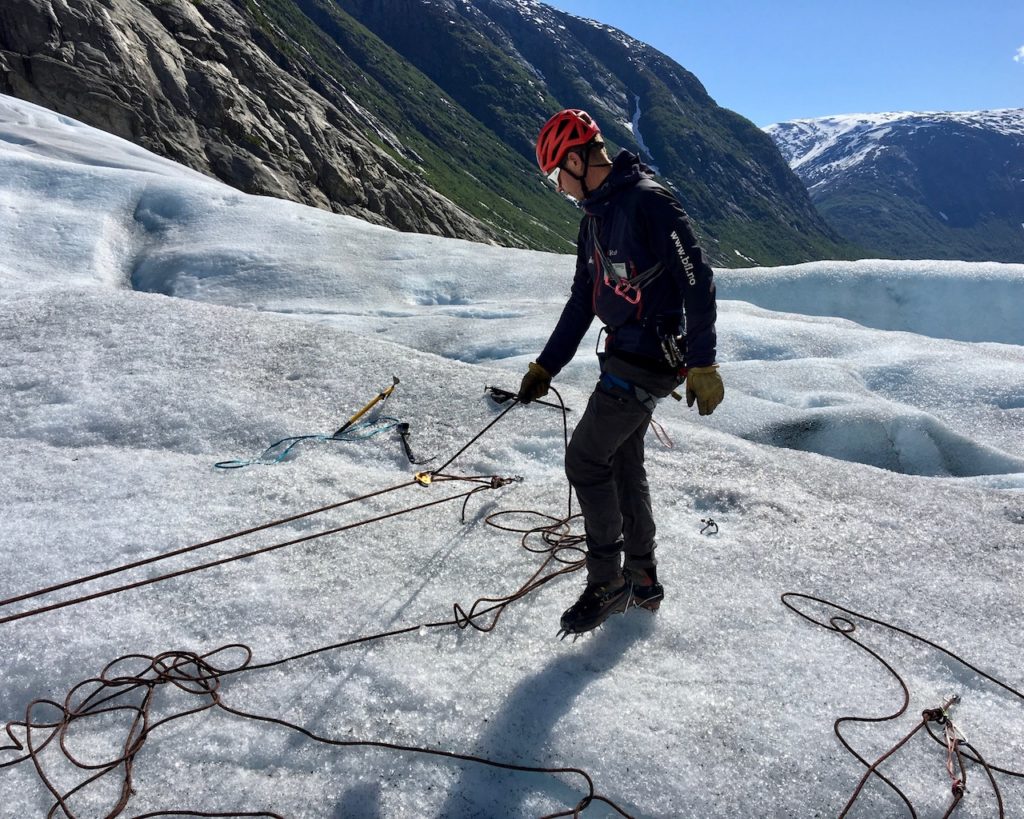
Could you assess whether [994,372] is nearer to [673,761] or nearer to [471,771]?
[673,761]

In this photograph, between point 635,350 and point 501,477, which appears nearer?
point 635,350

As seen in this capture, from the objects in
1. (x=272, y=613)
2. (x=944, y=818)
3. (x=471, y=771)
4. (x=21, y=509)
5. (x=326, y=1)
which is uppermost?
(x=326, y=1)

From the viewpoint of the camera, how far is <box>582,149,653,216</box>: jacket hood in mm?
3166

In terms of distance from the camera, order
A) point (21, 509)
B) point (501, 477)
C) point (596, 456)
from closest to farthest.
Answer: point (596, 456) < point (21, 509) < point (501, 477)

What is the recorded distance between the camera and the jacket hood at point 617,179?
3166 mm

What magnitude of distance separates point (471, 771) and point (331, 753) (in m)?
0.56

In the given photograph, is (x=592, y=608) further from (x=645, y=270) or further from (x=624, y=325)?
(x=645, y=270)

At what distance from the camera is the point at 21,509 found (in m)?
4.07

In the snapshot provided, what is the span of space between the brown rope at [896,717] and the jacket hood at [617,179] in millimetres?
2358

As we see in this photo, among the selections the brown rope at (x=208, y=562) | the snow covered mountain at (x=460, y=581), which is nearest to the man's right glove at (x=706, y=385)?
the snow covered mountain at (x=460, y=581)

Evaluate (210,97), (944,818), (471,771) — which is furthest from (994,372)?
(210,97)

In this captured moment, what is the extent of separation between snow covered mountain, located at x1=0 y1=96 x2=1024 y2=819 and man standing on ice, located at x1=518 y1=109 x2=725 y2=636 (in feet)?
1.73

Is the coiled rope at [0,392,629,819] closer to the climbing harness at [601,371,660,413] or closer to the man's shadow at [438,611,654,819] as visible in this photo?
the man's shadow at [438,611,654,819]

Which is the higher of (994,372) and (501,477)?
(994,372)
